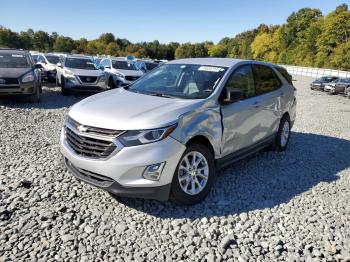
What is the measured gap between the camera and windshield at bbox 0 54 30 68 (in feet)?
35.4

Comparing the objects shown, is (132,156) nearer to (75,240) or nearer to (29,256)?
(75,240)

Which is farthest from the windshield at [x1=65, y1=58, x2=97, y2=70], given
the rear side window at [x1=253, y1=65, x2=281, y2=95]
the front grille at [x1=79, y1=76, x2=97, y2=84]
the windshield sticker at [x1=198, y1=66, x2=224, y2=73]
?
the windshield sticker at [x1=198, y1=66, x2=224, y2=73]

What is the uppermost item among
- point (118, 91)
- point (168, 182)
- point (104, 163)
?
point (118, 91)

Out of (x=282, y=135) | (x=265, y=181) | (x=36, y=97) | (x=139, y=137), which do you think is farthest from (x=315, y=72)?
(x=139, y=137)

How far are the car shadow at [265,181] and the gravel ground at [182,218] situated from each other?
2 cm

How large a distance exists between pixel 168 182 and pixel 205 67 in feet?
6.81

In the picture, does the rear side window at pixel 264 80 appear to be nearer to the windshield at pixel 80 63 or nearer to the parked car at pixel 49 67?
the windshield at pixel 80 63

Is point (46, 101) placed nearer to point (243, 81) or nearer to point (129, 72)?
point (129, 72)

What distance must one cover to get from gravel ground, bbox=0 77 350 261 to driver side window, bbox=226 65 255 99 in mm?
1312

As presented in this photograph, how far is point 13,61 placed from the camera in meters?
11.0

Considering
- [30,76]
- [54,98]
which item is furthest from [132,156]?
[54,98]

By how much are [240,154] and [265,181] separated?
623mm

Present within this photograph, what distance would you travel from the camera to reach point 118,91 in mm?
4891

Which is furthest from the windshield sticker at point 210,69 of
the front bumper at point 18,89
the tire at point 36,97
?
the tire at point 36,97
